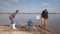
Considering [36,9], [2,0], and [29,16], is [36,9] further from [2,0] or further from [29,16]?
[2,0]

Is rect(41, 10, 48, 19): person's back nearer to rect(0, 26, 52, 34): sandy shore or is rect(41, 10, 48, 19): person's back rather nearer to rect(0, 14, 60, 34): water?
rect(0, 14, 60, 34): water

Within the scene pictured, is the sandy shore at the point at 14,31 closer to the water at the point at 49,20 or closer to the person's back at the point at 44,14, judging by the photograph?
the water at the point at 49,20

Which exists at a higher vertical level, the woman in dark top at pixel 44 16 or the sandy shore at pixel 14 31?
the woman in dark top at pixel 44 16

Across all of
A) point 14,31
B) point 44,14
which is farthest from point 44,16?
point 14,31

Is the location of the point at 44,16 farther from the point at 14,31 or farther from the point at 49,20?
the point at 14,31

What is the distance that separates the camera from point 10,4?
3.80 metres

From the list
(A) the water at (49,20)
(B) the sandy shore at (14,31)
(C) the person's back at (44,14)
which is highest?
(C) the person's back at (44,14)

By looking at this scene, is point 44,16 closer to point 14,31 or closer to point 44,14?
point 44,14

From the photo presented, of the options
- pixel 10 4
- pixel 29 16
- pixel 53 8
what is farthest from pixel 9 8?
pixel 53 8

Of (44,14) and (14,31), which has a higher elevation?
(44,14)

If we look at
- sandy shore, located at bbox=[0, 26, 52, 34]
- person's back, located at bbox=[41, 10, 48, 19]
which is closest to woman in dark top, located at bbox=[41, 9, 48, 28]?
person's back, located at bbox=[41, 10, 48, 19]

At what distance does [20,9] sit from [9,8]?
155mm

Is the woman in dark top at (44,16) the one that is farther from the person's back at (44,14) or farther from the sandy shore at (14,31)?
the sandy shore at (14,31)

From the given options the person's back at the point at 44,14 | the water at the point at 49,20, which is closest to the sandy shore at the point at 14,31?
the water at the point at 49,20
